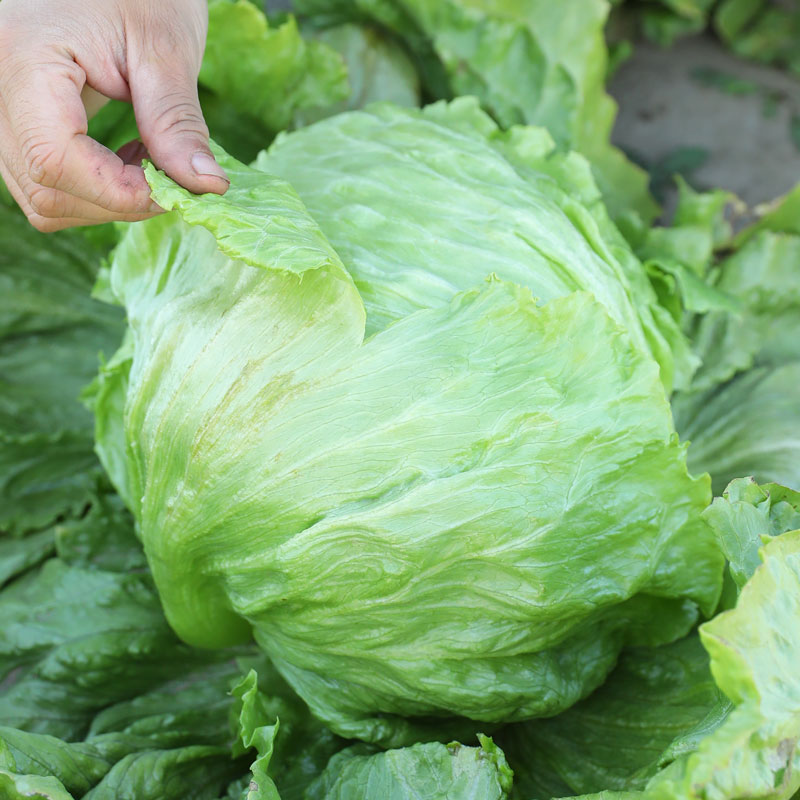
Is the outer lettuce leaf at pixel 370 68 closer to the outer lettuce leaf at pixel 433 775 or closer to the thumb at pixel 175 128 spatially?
the thumb at pixel 175 128

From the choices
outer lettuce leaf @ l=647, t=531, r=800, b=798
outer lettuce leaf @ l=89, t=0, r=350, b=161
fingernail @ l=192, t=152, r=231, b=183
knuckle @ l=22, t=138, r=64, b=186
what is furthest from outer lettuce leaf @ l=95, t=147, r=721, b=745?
outer lettuce leaf @ l=89, t=0, r=350, b=161

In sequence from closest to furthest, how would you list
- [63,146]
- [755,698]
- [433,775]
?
[755,698], [63,146], [433,775]

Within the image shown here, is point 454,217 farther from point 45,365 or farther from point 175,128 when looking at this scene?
point 45,365

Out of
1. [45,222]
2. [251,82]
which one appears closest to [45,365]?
[251,82]

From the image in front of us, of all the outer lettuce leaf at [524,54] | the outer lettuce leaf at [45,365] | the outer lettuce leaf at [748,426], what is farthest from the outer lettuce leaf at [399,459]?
the outer lettuce leaf at [524,54]

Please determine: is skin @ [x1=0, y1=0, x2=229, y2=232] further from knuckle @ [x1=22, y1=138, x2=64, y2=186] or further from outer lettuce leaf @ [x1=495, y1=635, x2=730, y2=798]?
outer lettuce leaf @ [x1=495, y1=635, x2=730, y2=798]

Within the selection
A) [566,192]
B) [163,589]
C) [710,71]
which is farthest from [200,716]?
[710,71]

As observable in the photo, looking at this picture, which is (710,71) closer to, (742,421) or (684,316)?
(684,316)
